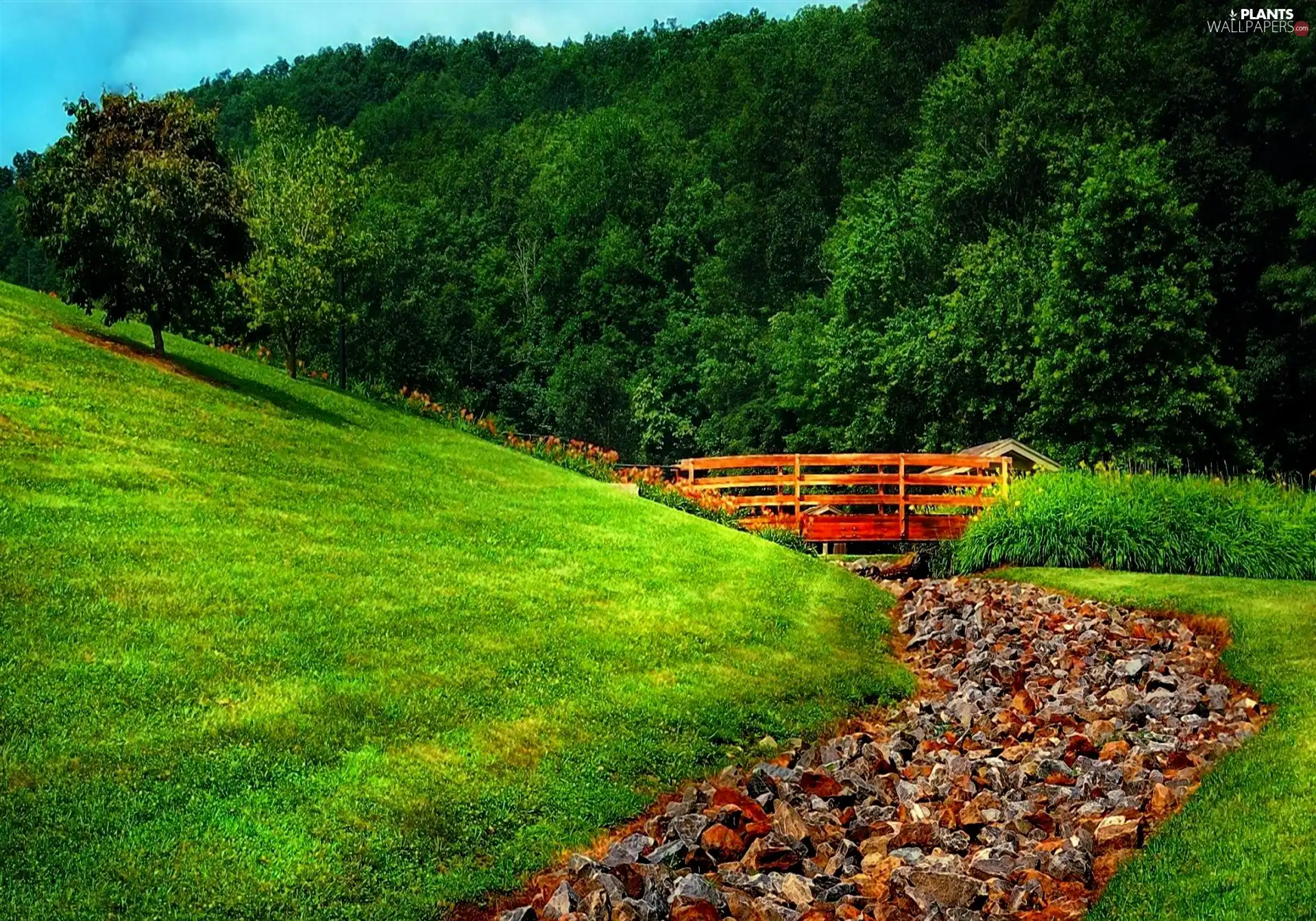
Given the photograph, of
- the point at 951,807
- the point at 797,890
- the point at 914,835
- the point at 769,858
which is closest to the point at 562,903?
the point at 797,890

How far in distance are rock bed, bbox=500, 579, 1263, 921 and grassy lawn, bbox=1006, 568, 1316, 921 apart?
24cm

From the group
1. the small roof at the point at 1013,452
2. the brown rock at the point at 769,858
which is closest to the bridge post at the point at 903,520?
the small roof at the point at 1013,452

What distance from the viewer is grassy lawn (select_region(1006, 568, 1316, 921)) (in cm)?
606

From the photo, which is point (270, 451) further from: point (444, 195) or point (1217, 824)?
point (444, 195)

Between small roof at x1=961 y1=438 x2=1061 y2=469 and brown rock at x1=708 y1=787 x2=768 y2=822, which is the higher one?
small roof at x1=961 y1=438 x2=1061 y2=469

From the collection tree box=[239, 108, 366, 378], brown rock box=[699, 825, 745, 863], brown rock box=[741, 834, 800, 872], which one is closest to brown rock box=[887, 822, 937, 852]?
brown rock box=[741, 834, 800, 872]

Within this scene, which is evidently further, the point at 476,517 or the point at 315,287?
the point at 315,287

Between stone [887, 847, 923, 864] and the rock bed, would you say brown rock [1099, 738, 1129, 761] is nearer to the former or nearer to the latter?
the rock bed

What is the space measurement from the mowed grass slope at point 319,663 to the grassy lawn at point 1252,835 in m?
3.30

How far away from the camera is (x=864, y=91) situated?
50781 mm

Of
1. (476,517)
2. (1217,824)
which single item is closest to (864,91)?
(476,517)

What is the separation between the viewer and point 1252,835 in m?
6.93

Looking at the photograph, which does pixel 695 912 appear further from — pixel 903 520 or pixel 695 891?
pixel 903 520

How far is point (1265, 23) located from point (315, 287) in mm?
30336
